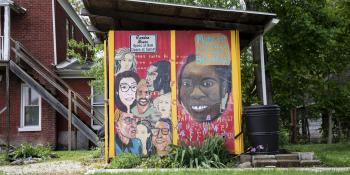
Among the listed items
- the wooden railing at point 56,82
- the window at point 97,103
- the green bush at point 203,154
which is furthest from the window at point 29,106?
the green bush at point 203,154

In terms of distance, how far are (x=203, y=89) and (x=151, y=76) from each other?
1211mm

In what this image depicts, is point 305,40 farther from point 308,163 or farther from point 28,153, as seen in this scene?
point 28,153

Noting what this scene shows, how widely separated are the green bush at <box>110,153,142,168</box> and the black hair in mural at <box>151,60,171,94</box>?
160 cm

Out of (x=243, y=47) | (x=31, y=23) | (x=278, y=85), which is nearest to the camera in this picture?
(x=243, y=47)

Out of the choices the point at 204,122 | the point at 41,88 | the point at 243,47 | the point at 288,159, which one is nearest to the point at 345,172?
the point at 288,159

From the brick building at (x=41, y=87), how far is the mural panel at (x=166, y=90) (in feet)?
27.7

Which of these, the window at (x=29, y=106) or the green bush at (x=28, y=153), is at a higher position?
the window at (x=29, y=106)

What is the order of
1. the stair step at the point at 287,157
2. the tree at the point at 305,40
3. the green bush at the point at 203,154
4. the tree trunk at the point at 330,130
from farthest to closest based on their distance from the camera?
1. the tree trunk at the point at 330,130
2. the tree at the point at 305,40
3. the stair step at the point at 287,157
4. the green bush at the point at 203,154

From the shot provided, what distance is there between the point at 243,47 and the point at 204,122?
307cm

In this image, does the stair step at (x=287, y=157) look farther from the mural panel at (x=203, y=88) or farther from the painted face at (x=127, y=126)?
the painted face at (x=127, y=126)

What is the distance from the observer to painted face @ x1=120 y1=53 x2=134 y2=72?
439 inches

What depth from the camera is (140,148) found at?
36.0ft

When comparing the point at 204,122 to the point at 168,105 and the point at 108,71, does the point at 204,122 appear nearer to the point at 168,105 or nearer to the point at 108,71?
the point at 168,105

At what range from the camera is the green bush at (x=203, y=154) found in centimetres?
1037
